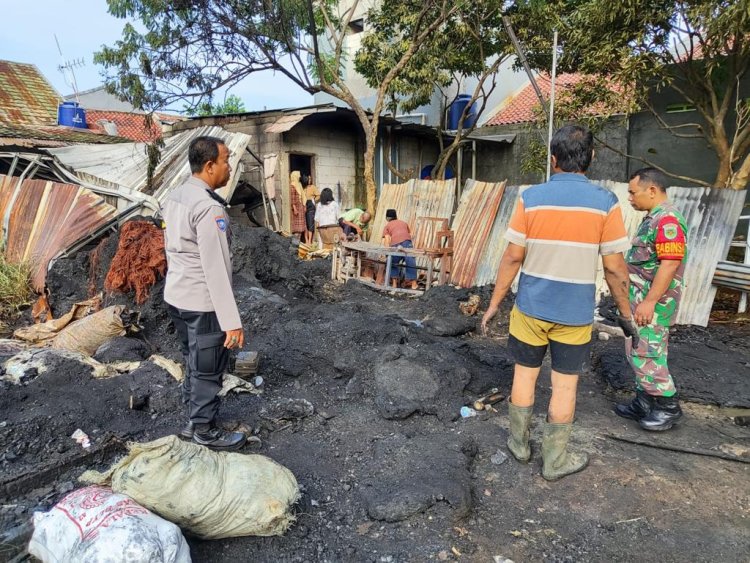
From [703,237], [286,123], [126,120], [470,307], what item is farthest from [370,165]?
[126,120]

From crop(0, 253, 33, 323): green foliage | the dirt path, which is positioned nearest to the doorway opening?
crop(0, 253, 33, 323): green foliage

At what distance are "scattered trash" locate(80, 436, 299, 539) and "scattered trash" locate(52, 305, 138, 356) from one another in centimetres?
288

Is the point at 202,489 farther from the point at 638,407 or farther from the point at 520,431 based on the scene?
the point at 638,407

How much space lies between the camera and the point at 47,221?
22.7 feet

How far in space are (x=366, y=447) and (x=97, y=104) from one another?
30.7 meters

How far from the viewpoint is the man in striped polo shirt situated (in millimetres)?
2584

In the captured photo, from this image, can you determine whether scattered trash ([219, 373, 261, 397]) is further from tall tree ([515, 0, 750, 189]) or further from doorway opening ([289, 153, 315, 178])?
doorway opening ([289, 153, 315, 178])

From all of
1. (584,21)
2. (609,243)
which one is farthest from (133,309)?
(584,21)

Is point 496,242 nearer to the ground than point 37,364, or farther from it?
farther from it

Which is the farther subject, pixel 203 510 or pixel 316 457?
pixel 316 457

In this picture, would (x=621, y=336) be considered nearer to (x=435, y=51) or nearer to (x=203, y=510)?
(x=203, y=510)

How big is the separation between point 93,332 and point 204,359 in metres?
2.69

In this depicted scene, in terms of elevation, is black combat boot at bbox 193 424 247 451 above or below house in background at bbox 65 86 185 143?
below

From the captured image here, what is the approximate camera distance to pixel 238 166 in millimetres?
9469
